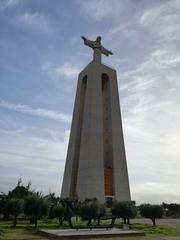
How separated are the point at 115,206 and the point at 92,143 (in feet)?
69.8

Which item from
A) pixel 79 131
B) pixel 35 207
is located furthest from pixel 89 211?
pixel 79 131

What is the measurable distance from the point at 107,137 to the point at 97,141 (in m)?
4.60

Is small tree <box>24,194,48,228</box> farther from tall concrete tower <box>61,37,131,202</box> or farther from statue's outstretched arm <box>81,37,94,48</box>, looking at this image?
statue's outstretched arm <box>81,37,94,48</box>

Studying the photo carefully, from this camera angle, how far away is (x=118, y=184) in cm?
4653

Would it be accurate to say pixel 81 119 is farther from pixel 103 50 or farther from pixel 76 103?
pixel 103 50

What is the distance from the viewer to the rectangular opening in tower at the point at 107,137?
4722 centimetres

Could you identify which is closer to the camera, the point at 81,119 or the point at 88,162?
the point at 88,162

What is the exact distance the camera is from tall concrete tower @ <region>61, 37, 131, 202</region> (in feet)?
149

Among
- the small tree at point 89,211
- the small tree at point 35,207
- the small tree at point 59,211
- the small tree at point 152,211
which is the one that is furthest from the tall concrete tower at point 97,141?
the small tree at point 89,211

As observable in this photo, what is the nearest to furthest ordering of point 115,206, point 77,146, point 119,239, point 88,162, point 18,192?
point 119,239, point 115,206, point 18,192, point 88,162, point 77,146

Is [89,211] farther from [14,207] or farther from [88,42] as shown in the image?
[88,42]

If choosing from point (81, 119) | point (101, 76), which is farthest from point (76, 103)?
point (101, 76)

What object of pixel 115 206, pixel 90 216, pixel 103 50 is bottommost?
pixel 90 216

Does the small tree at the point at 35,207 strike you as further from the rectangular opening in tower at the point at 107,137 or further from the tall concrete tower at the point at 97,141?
the rectangular opening in tower at the point at 107,137
